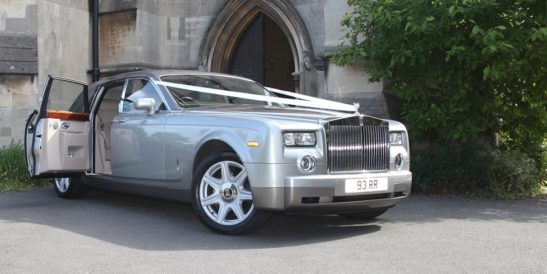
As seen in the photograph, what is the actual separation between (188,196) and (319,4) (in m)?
6.83

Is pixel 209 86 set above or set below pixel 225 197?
above

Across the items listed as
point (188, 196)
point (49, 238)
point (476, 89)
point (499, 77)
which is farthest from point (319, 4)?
point (49, 238)

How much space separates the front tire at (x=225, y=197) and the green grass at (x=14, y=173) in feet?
17.5

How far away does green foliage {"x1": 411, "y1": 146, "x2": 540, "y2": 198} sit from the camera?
8.83 m

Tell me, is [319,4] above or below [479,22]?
above

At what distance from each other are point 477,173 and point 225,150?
4785 millimetres

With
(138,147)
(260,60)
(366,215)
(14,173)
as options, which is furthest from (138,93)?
(260,60)

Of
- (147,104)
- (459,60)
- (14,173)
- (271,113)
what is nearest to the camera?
(271,113)

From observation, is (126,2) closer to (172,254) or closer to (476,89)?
(476,89)

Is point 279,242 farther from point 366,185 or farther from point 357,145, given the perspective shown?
point 357,145

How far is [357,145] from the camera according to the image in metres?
5.55

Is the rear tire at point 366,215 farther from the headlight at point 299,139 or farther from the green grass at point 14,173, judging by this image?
the green grass at point 14,173

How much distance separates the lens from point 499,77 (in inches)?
299

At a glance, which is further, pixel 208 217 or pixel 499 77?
pixel 499 77
